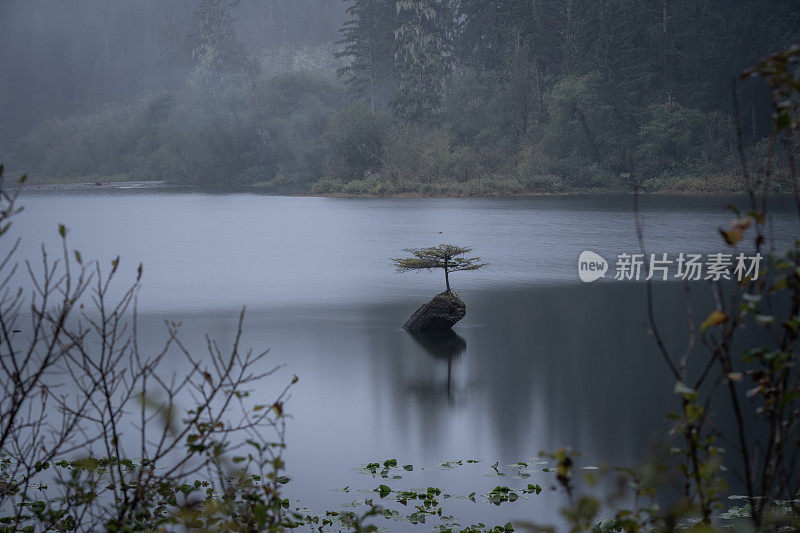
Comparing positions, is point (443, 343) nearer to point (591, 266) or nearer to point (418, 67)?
point (591, 266)

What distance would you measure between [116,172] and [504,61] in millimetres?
30075

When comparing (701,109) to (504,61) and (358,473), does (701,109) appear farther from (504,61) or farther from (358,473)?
(358,473)

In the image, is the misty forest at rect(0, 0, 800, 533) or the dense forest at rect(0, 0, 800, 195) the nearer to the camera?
the misty forest at rect(0, 0, 800, 533)

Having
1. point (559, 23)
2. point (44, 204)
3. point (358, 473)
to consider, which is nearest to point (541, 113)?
point (559, 23)

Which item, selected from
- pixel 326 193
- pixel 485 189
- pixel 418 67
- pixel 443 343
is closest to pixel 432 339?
pixel 443 343

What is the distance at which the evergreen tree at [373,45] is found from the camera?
57.8 metres

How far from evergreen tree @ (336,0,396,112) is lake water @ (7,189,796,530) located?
3075cm

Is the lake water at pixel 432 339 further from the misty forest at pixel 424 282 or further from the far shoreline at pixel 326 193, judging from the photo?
the far shoreline at pixel 326 193

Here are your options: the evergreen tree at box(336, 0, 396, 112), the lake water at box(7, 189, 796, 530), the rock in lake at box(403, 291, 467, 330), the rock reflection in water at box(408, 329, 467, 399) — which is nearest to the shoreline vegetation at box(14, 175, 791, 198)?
the lake water at box(7, 189, 796, 530)

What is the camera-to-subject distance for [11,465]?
22.3 ft

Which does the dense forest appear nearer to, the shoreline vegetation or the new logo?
the shoreline vegetation

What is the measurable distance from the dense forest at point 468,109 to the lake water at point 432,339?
45.1ft

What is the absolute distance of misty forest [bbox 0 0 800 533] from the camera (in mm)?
3463

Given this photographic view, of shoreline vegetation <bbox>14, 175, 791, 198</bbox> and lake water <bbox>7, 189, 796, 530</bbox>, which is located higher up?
shoreline vegetation <bbox>14, 175, 791, 198</bbox>
